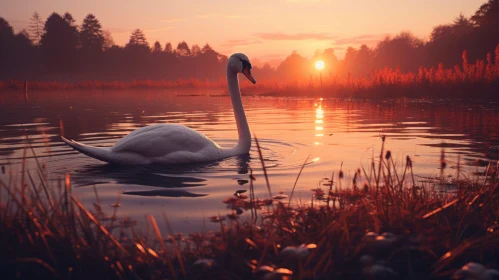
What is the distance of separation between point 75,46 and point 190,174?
3166 inches

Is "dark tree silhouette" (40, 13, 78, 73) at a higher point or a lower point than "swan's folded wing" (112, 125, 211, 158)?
higher

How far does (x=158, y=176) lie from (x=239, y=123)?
Result: 2213 mm

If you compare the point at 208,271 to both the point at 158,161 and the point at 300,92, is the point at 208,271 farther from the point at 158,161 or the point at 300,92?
the point at 300,92

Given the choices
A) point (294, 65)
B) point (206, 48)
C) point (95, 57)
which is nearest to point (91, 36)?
point (95, 57)

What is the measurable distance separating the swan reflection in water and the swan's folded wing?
0.23m

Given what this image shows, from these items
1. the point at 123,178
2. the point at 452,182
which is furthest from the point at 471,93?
the point at 123,178

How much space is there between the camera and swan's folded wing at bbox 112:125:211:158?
20.7 ft

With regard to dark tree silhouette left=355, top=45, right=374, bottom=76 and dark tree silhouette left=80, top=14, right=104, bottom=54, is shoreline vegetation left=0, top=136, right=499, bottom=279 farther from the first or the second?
dark tree silhouette left=355, top=45, right=374, bottom=76

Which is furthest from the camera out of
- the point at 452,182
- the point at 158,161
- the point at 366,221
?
the point at 158,161

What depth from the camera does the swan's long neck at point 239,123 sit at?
7492 mm

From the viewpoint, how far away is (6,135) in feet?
33.9

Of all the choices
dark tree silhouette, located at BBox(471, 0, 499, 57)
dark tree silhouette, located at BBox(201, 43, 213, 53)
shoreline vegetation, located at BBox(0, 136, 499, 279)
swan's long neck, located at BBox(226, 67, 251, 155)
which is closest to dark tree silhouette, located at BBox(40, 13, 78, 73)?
dark tree silhouette, located at BBox(201, 43, 213, 53)

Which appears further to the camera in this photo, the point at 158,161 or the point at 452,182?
the point at 158,161

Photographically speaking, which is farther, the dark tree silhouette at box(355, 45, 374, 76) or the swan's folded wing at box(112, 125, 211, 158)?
the dark tree silhouette at box(355, 45, 374, 76)
